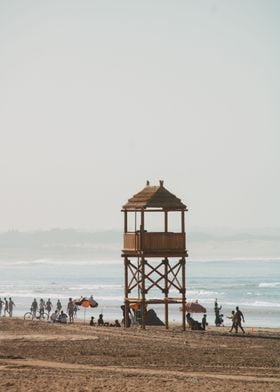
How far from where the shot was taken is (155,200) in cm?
4256

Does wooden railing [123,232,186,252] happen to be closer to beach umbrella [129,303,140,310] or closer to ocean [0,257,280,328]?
beach umbrella [129,303,140,310]

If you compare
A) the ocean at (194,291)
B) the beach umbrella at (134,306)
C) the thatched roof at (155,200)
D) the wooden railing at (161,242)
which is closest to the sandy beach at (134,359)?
the beach umbrella at (134,306)

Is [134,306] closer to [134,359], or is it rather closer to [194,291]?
[134,359]

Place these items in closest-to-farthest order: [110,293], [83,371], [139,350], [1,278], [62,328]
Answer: [83,371]
[139,350]
[62,328]
[110,293]
[1,278]

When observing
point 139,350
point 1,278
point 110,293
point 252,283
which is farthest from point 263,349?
point 1,278

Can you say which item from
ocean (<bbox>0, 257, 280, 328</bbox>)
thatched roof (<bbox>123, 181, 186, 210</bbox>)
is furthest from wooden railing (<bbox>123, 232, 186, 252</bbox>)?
ocean (<bbox>0, 257, 280, 328</bbox>)

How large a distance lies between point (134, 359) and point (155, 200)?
39.8 feet

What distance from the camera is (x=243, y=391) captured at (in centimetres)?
2509

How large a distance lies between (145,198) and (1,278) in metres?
87.7

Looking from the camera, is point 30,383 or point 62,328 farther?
point 62,328

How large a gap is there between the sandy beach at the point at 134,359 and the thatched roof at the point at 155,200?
15.4 feet

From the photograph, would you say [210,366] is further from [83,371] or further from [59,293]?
[59,293]

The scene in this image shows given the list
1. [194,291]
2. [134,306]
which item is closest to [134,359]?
[134,306]

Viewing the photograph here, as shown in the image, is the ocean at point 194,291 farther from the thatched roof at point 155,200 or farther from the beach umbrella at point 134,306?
the thatched roof at point 155,200
